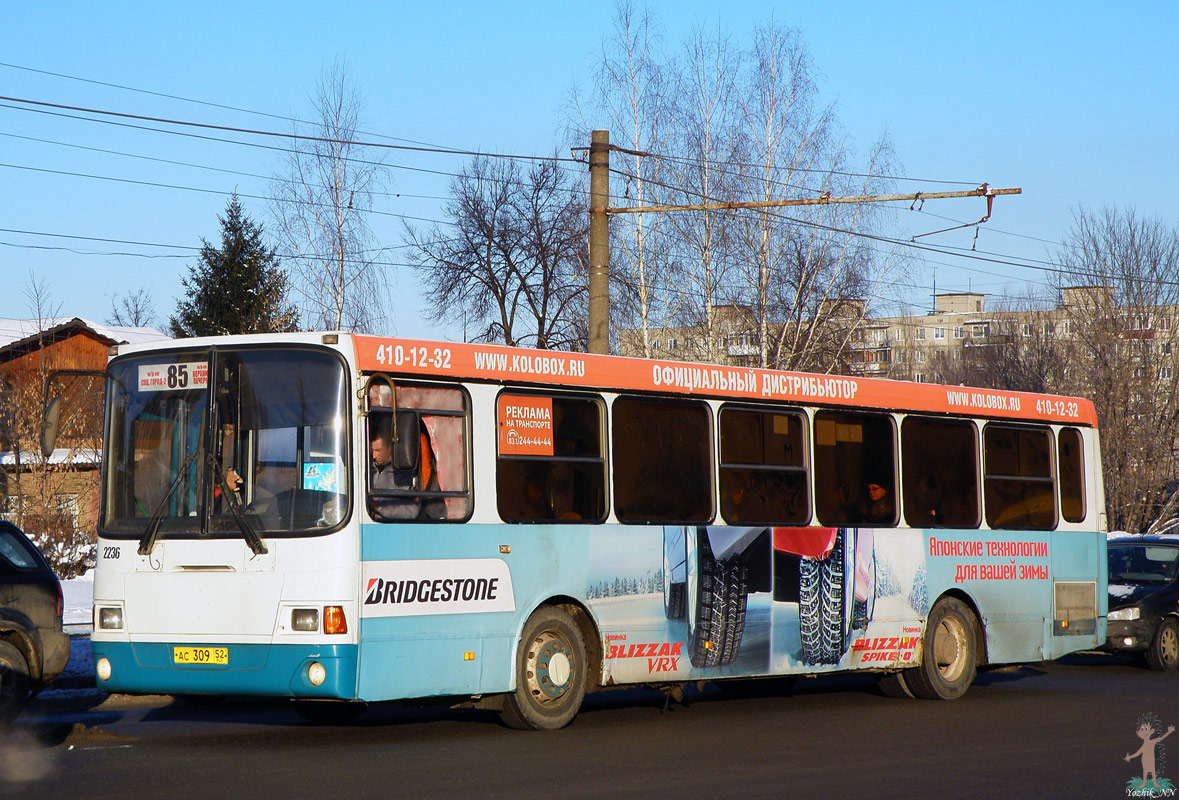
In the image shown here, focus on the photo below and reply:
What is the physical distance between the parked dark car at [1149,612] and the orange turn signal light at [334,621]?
1143 cm

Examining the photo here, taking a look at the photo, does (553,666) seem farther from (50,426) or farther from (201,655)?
(50,426)

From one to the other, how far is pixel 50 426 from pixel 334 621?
2.52m

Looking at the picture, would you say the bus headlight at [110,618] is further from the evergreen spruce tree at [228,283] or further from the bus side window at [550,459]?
the evergreen spruce tree at [228,283]

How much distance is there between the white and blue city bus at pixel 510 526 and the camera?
9.76m

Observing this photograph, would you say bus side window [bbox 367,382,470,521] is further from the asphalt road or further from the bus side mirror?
the bus side mirror

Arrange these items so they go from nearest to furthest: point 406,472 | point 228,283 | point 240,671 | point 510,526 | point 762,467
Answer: point 240,671, point 406,472, point 510,526, point 762,467, point 228,283

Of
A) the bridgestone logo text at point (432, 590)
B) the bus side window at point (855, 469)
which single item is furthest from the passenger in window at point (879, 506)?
the bridgestone logo text at point (432, 590)

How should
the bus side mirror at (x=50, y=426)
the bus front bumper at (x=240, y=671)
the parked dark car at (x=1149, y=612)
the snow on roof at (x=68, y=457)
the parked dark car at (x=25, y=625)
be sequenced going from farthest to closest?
1. the snow on roof at (x=68, y=457)
2. the parked dark car at (x=1149, y=612)
3. the parked dark car at (x=25, y=625)
4. the bus side mirror at (x=50, y=426)
5. the bus front bumper at (x=240, y=671)

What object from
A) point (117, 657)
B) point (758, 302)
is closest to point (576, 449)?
point (117, 657)

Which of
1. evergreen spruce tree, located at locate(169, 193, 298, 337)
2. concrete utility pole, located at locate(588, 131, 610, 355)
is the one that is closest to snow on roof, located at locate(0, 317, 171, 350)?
evergreen spruce tree, located at locate(169, 193, 298, 337)

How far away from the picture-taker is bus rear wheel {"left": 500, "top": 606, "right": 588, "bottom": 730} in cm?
1081

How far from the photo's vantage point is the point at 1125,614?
59.0ft

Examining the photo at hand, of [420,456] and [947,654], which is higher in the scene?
[420,456]

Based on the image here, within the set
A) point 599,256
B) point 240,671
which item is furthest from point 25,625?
point 599,256
